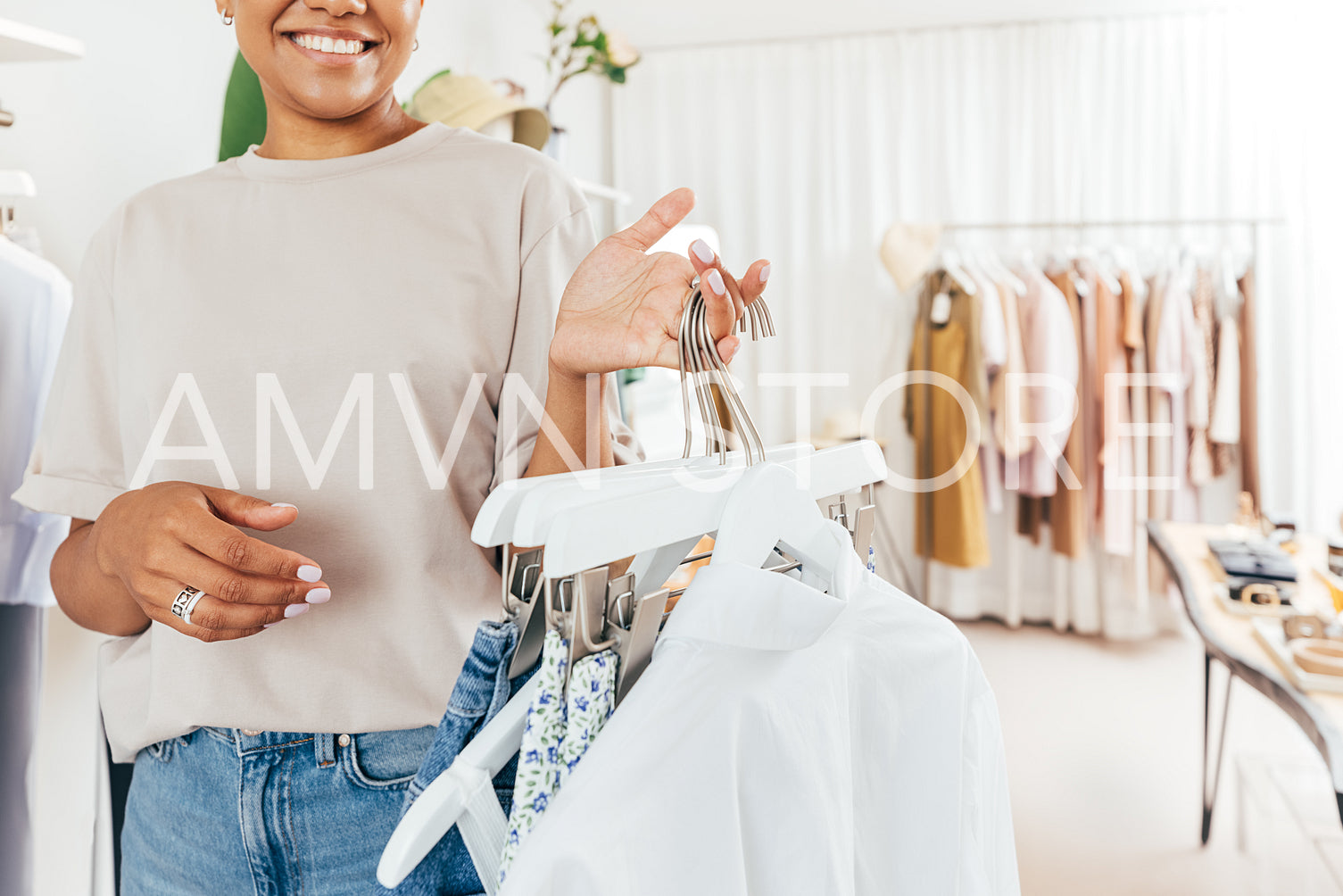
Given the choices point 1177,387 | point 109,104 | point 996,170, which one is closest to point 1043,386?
point 1177,387

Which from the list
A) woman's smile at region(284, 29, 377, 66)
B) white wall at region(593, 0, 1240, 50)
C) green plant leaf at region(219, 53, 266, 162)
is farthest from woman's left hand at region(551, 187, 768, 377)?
white wall at region(593, 0, 1240, 50)

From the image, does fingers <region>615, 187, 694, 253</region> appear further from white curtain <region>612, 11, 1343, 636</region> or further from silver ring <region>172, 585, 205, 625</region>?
white curtain <region>612, 11, 1343, 636</region>

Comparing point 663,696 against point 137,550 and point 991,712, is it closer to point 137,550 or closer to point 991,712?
point 991,712

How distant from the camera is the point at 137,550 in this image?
2.07ft

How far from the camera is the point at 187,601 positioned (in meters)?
0.62

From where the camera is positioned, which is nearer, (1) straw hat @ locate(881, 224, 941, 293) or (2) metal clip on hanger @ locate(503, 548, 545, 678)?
(2) metal clip on hanger @ locate(503, 548, 545, 678)

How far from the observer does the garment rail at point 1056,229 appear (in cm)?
325

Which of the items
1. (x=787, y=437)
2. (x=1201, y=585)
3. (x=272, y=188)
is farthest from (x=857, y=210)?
(x=272, y=188)

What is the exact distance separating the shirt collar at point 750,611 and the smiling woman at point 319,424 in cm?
23

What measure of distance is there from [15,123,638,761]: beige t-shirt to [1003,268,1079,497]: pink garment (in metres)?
2.81

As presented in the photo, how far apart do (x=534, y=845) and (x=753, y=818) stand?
129 mm

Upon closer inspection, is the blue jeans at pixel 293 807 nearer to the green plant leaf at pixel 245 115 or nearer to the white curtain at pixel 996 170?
the green plant leaf at pixel 245 115

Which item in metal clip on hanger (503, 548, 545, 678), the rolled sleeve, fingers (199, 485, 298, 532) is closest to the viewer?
metal clip on hanger (503, 548, 545, 678)

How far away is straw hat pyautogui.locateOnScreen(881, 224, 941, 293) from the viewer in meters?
3.45
